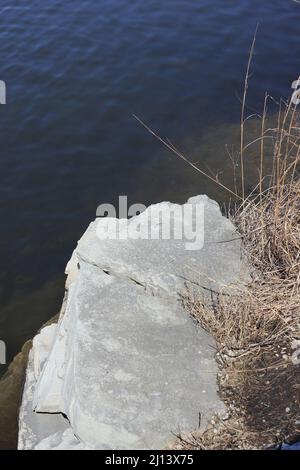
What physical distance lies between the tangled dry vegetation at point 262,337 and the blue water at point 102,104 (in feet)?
7.10

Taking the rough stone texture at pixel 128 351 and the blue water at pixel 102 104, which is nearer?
the rough stone texture at pixel 128 351

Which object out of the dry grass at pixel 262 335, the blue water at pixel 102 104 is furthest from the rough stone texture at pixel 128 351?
the blue water at pixel 102 104

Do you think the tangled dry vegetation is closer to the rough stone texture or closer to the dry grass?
the dry grass

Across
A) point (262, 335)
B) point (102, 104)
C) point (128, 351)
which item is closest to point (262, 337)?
point (262, 335)

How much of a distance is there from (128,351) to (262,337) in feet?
2.93

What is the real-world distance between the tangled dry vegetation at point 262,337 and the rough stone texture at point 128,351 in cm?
11

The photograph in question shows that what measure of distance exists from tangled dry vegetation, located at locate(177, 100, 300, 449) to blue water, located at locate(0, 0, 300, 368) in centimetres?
216

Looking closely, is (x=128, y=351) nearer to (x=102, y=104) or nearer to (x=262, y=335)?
(x=262, y=335)

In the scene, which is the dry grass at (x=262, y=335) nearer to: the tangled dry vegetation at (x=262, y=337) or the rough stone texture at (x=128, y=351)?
the tangled dry vegetation at (x=262, y=337)

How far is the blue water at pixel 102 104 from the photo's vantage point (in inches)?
229

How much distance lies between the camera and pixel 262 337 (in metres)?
3.58

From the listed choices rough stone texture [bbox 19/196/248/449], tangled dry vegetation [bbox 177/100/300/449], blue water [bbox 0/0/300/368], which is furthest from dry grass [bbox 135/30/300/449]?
blue water [bbox 0/0/300/368]

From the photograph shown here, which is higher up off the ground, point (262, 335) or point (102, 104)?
point (102, 104)

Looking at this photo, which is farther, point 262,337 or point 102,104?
point 102,104
